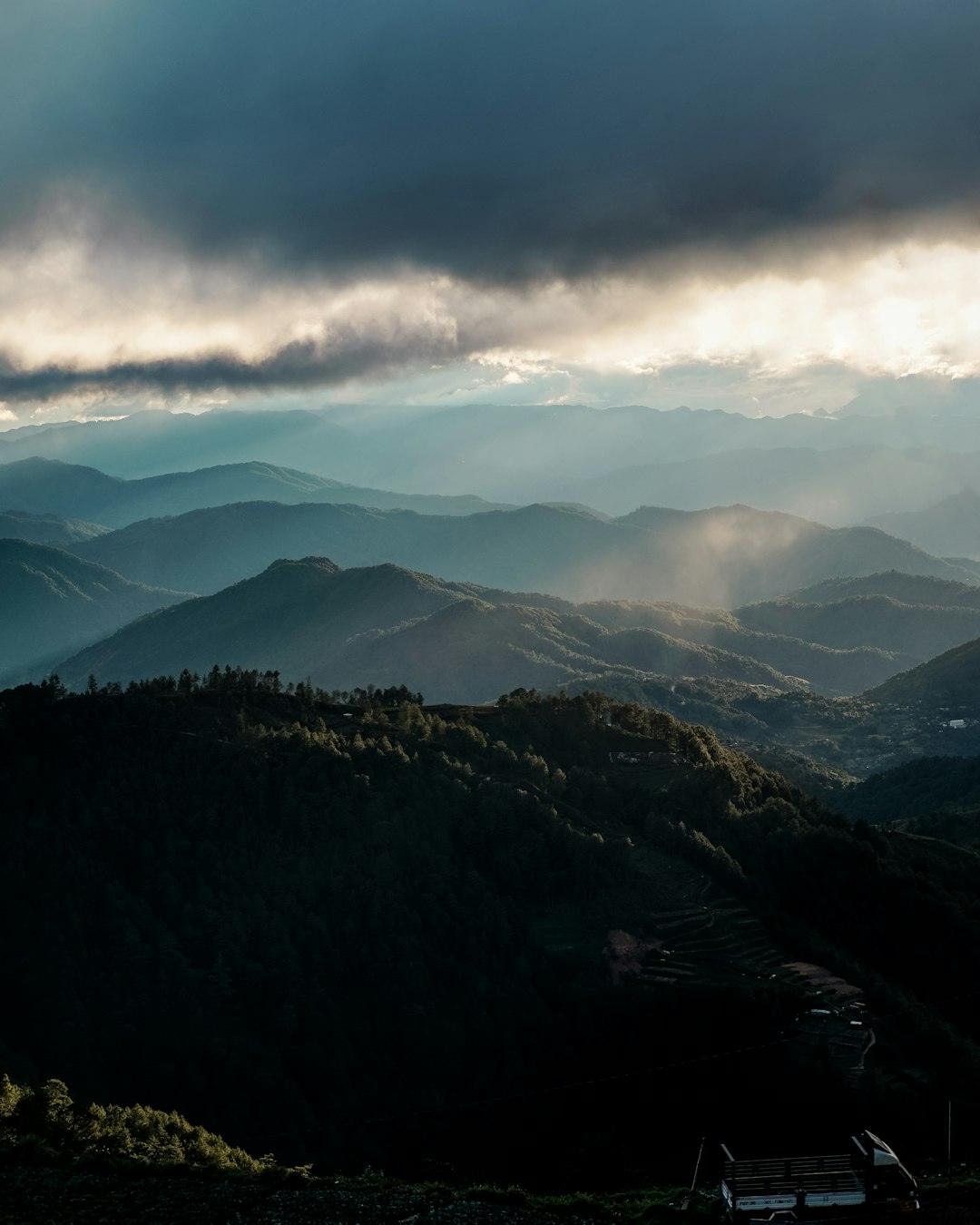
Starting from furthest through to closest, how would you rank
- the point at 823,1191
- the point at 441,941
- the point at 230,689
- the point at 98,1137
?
the point at 230,689 → the point at 441,941 → the point at 98,1137 → the point at 823,1191

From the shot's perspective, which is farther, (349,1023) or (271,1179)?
(349,1023)

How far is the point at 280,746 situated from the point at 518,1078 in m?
45.9

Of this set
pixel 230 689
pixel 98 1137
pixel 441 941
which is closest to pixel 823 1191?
pixel 98 1137

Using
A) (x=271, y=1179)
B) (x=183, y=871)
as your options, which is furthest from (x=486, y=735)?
(x=271, y=1179)

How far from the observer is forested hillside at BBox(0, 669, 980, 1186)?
2960 inches

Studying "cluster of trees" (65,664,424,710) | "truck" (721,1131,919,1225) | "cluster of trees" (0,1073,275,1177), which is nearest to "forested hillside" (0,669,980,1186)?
"cluster of trees" (65,664,424,710)

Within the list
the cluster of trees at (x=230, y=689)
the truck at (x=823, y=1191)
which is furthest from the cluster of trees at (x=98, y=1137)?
the cluster of trees at (x=230, y=689)

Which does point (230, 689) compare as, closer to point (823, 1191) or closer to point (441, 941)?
point (441, 941)

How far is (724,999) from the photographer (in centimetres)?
8119

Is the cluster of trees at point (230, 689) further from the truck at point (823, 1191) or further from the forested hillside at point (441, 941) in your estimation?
the truck at point (823, 1191)

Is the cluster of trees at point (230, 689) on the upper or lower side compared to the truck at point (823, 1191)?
upper

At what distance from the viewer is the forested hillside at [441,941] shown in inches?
2960

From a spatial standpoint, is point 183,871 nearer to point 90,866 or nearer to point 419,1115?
point 90,866

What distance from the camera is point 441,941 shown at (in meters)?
91.9
